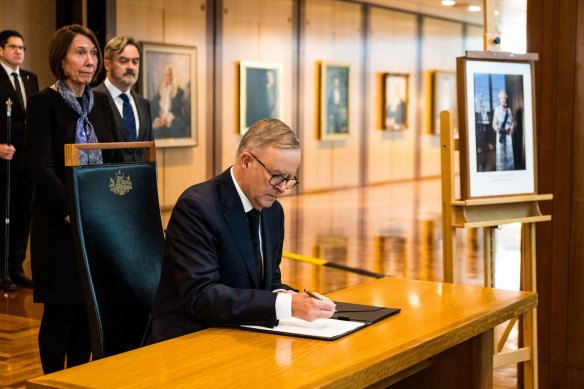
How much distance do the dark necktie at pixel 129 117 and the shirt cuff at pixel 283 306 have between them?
2.72 meters

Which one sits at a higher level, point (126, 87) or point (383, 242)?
point (126, 87)

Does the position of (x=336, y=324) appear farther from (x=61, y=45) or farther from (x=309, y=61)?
(x=309, y=61)

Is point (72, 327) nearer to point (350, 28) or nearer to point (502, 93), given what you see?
point (502, 93)

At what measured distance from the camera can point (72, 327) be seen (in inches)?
159

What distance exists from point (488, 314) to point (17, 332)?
3.99 metres

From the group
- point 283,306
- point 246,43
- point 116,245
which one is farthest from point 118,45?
point 246,43

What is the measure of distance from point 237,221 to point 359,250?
23.4 feet

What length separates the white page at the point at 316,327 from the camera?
258 centimetres

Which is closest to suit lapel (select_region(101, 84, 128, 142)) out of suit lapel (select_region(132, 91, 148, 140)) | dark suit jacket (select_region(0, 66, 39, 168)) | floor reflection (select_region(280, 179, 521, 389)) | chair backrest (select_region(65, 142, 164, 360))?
suit lapel (select_region(132, 91, 148, 140))

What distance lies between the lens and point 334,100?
17.3 m

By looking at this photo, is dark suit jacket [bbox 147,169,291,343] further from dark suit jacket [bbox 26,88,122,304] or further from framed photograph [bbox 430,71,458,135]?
framed photograph [bbox 430,71,458,135]

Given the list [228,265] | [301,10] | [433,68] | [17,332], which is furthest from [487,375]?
[433,68]

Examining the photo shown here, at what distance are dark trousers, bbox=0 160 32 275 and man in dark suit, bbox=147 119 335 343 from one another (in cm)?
514

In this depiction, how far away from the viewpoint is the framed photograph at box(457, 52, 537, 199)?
4566mm
